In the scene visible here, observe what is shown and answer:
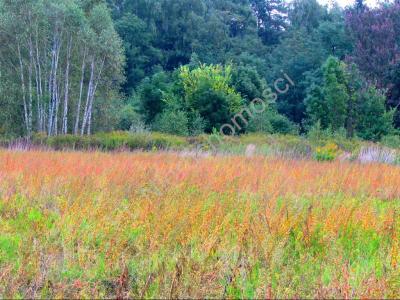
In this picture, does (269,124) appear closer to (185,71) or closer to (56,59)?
(185,71)

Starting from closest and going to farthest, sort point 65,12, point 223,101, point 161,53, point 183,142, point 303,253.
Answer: point 303,253
point 183,142
point 65,12
point 223,101
point 161,53

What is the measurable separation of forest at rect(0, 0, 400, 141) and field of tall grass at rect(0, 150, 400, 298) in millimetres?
15471

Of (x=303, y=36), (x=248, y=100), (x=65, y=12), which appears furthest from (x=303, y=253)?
(x=303, y=36)

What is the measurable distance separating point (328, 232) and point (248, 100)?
23.7 meters

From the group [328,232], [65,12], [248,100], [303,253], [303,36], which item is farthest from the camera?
[303,36]

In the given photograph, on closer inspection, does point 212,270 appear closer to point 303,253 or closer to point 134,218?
point 303,253

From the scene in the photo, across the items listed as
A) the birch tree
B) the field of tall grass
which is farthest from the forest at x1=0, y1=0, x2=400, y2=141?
the field of tall grass

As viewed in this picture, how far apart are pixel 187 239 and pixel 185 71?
1004 inches

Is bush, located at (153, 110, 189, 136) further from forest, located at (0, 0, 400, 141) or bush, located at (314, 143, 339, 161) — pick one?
bush, located at (314, 143, 339, 161)

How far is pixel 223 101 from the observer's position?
84.1ft

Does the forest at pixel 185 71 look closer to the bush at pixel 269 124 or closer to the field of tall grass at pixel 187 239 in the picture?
the bush at pixel 269 124

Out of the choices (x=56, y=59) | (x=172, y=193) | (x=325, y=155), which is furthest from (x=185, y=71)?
(x=172, y=193)

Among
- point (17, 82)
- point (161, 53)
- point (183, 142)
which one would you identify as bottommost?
point (183, 142)

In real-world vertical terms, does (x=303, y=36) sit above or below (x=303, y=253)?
above
